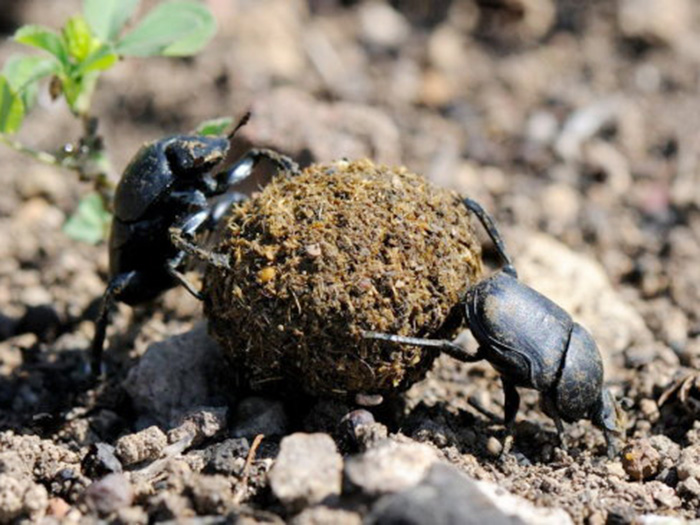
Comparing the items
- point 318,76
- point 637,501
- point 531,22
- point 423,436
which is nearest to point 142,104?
point 318,76

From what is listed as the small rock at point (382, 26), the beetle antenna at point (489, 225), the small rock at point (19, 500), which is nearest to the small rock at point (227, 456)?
the small rock at point (19, 500)

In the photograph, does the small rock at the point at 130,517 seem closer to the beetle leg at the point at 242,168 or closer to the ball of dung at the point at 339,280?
the ball of dung at the point at 339,280

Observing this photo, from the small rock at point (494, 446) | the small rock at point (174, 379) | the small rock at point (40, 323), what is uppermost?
the small rock at point (494, 446)

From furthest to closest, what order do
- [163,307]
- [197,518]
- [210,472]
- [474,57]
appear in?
[474,57] < [163,307] < [210,472] < [197,518]

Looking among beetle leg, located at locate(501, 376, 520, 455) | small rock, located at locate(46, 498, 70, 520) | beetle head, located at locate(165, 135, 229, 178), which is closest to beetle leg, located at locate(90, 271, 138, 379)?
beetle head, located at locate(165, 135, 229, 178)

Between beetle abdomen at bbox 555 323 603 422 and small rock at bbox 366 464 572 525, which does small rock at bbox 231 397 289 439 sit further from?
beetle abdomen at bbox 555 323 603 422

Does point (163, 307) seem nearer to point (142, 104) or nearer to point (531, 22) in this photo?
point (142, 104)
